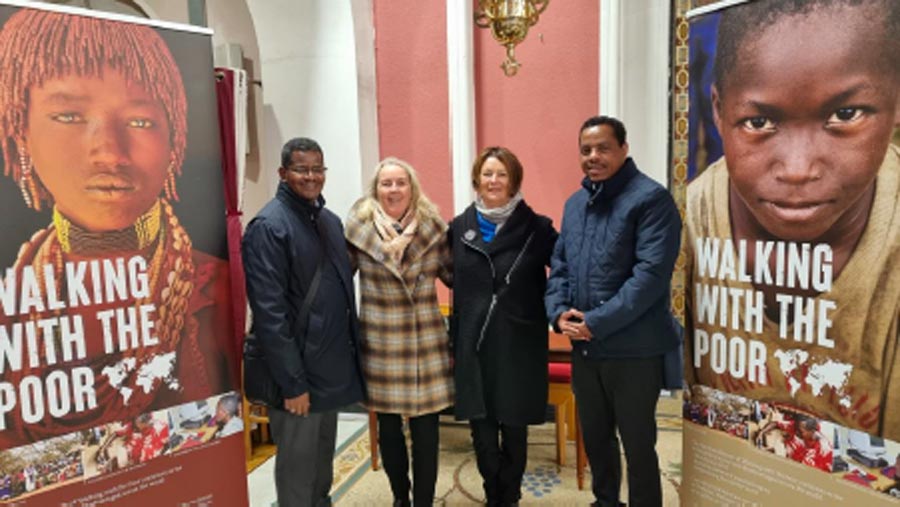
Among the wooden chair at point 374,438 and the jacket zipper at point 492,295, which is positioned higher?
the jacket zipper at point 492,295

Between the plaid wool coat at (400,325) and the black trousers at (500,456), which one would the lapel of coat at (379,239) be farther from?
the black trousers at (500,456)

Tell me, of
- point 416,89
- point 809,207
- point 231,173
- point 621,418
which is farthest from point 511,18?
point 621,418

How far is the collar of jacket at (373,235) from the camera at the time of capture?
2.26 metres

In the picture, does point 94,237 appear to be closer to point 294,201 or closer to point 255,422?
point 294,201

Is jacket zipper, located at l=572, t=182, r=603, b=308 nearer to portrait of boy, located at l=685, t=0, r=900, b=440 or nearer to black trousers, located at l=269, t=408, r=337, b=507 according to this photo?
portrait of boy, located at l=685, t=0, r=900, b=440

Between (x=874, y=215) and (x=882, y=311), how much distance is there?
270mm

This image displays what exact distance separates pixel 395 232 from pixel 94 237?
99 centimetres

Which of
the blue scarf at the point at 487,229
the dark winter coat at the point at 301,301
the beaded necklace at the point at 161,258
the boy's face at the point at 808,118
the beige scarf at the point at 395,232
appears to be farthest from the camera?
the blue scarf at the point at 487,229

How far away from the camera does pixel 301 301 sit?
2.09 meters

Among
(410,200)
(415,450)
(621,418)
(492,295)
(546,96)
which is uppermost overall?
(546,96)

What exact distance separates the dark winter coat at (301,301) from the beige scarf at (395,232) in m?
0.16

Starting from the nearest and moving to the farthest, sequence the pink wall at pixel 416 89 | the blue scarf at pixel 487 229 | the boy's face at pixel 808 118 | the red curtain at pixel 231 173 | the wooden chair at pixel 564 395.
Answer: the boy's face at pixel 808 118 < the blue scarf at pixel 487 229 < the red curtain at pixel 231 173 < the wooden chair at pixel 564 395 < the pink wall at pixel 416 89

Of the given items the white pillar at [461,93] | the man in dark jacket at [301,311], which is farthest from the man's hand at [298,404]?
the white pillar at [461,93]

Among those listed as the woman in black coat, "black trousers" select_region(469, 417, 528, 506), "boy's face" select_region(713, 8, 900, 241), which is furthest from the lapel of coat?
"boy's face" select_region(713, 8, 900, 241)
